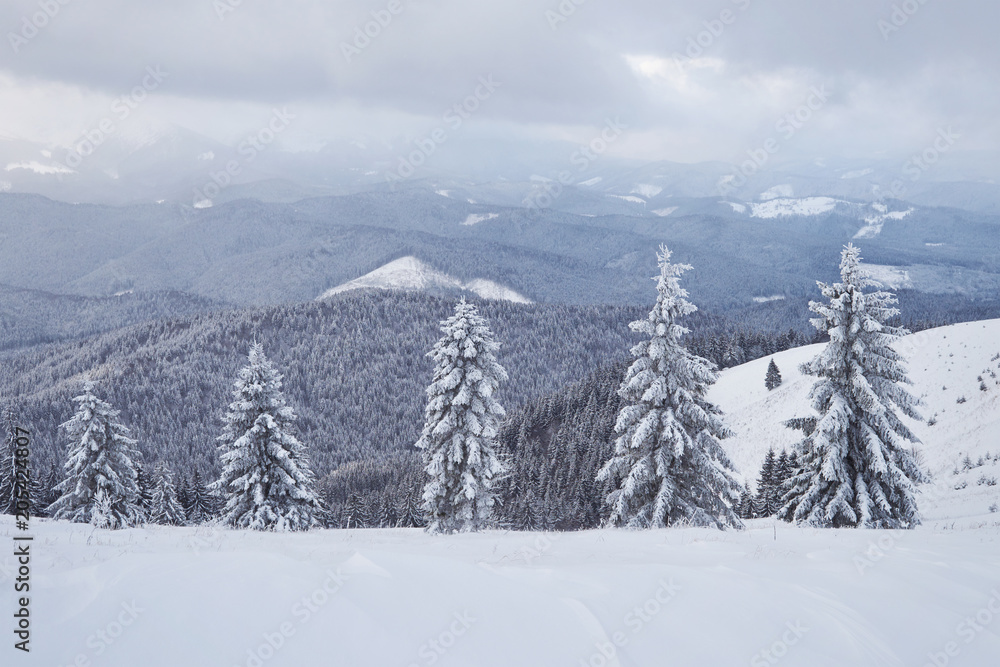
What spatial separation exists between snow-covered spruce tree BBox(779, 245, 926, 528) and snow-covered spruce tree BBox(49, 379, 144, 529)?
2922 cm

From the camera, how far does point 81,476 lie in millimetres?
27562

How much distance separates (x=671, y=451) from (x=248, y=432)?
17.1 meters

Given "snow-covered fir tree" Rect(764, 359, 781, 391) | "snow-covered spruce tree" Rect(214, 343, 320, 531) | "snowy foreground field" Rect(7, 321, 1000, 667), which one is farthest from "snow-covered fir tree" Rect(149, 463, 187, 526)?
"snow-covered fir tree" Rect(764, 359, 781, 391)

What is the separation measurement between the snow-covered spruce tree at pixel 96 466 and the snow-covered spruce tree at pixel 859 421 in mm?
29220

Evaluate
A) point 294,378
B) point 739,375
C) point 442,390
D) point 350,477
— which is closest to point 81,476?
point 442,390

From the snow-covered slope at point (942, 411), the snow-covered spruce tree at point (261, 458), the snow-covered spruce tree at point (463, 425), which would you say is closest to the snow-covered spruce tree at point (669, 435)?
the snow-covered slope at point (942, 411)

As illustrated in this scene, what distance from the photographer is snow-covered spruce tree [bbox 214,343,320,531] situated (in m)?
24.8

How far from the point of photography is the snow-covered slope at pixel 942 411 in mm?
24875

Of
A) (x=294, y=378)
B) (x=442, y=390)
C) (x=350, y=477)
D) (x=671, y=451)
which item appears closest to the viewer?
(x=671, y=451)

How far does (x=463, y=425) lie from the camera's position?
2389cm

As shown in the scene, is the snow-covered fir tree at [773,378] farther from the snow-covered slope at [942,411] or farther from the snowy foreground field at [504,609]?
the snowy foreground field at [504,609]

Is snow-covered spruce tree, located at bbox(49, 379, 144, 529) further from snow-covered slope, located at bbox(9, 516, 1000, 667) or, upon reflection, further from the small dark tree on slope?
the small dark tree on slope

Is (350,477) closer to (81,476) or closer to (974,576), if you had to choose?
(81,476)

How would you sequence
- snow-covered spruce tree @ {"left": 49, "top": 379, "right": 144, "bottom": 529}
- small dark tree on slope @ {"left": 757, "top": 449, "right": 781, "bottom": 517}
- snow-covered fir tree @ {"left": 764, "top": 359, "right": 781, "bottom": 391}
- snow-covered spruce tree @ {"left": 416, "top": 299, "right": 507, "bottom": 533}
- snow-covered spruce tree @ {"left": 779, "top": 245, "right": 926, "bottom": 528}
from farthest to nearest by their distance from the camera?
snow-covered fir tree @ {"left": 764, "top": 359, "right": 781, "bottom": 391}
small dark tree on slope @ {"left": 757, "top": 449, "right": 781, "bottom": 517}
snow-covered spruce tree @ {"left": 49, "top": 379, "right": 144, "bottom": 529}
snow-covered spruce tree @ {"left": 416, "top": 299, "right": 507, "bottom": 533}
snow-covered spruce tree @ {"left": 779, "top": 245, "right": 926, "bottom": 528}
